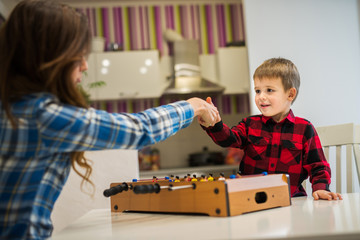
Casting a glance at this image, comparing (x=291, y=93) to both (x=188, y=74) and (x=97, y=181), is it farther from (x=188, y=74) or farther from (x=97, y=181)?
(x=188, y=74)

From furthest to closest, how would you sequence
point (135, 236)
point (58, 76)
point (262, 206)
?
1. point (262, 206)
2. point (58, 76)
3. point (135, 236)

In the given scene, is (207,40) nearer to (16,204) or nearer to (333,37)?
(333,37)

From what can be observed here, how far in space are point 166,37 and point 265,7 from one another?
1858 millimetres

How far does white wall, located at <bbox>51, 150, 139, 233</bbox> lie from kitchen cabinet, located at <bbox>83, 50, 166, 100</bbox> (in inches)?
96.1

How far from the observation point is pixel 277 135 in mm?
1530

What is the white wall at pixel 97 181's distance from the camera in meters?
1.86

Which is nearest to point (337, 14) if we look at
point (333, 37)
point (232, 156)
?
point (333, 37)

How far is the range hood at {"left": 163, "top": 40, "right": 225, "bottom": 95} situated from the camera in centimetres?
425

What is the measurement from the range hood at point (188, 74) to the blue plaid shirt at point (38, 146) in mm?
3354

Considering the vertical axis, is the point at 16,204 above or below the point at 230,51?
below

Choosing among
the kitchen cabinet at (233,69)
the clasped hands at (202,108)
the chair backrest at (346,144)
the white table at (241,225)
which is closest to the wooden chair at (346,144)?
the chair backrest at (346,144)

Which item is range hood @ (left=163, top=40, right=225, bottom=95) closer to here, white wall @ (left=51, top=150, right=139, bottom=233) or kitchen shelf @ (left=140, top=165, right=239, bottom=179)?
kitchen shelf @ (left=140, top=165, right=239, bottom=179)

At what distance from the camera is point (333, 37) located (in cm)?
309

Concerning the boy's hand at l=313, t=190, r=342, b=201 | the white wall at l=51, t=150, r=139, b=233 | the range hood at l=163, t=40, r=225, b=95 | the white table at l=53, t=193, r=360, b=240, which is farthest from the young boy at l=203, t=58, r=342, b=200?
the range hood at l=163, t=40, r=225, b=95
